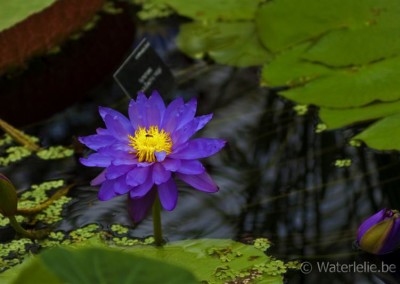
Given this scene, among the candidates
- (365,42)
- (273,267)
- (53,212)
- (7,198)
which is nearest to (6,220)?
(53,212)

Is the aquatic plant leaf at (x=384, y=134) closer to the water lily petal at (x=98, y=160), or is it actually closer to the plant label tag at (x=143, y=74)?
the plant label tag at (x=143, y=74)

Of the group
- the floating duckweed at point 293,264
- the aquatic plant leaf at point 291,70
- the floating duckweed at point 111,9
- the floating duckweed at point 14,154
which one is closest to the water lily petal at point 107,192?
the floating duckweed at point 293,264

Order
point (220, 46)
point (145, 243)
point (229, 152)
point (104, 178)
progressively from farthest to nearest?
point (220, 46)
point (229, 152)
point (145, 243)
point (104, 178)

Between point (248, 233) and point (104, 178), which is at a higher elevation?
point (104, 178)

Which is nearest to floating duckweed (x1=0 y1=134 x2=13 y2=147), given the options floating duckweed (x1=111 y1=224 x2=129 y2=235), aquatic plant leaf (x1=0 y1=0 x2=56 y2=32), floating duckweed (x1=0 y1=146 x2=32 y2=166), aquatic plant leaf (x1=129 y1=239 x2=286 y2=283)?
floating duckweed (x1=0 y1=146 x2=32 y2=166)

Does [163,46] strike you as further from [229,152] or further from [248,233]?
[248,233]

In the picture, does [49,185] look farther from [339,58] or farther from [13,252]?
[339,58]

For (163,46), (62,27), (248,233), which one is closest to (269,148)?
(248,233)
